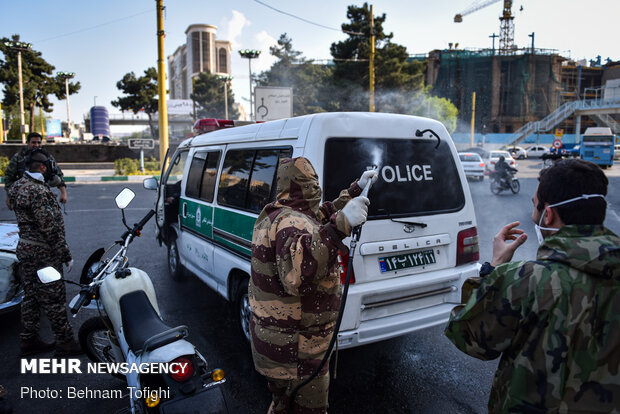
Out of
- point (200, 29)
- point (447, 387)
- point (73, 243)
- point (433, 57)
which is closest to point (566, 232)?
point (447, 387)

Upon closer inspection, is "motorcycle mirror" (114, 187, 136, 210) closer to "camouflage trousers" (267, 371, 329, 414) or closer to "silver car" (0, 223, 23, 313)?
"silver car" (0, 223, 23, 313)

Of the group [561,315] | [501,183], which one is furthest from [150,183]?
[501,183]

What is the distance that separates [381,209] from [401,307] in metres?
0.78

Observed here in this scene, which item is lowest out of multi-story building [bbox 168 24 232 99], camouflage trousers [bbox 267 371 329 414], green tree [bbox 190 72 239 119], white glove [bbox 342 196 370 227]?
camouflage trousers [bbox 267 371 329 414]

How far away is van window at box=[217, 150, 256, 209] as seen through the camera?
155 inches

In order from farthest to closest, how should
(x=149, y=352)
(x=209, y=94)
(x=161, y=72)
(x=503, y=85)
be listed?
(x=209, y=94) < (x=503, y=85) < (x=161, y=72) < (x=149, y=352)

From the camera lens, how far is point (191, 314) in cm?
475

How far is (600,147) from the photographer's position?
27953 millimetres

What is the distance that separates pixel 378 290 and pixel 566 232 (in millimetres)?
1797

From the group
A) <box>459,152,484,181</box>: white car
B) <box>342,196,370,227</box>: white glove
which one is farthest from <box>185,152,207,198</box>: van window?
<box>459,152,484,181</box>: white car

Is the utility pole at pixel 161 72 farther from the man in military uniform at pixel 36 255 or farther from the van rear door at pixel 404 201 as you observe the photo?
the van rear door at pixel 404 201

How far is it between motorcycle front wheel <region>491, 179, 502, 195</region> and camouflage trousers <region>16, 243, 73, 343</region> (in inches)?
597

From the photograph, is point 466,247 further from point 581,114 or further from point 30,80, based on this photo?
point 581,114

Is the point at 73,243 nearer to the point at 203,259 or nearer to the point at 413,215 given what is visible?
the point at 203,259
